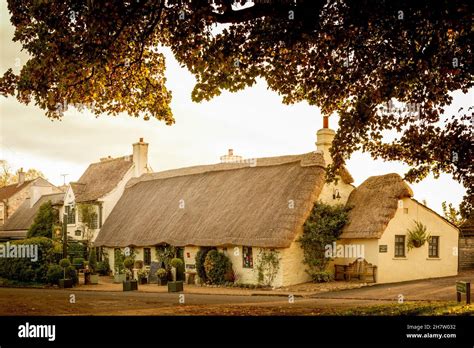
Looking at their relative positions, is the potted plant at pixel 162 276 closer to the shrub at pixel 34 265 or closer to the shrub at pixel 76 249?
the shrub at pixel 34 265

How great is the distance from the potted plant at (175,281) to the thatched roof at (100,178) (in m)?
11.4

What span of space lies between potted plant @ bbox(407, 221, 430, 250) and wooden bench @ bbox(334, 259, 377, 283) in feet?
9.43

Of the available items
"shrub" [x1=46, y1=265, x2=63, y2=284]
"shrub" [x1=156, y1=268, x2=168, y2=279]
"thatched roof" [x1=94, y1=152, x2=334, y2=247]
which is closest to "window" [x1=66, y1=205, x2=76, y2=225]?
"thatched roof" [x1=94, y1=152, x2=334, y2=247]

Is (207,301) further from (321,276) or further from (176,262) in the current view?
(176,262)

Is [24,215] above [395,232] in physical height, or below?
above

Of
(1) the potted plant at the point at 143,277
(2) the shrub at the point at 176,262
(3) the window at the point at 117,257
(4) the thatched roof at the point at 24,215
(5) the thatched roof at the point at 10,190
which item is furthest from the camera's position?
(5) the thatched roof at the point at 10,190

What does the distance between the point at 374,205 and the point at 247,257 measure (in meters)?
7.10

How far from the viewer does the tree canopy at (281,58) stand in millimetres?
11641

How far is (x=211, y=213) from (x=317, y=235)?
6778 mm

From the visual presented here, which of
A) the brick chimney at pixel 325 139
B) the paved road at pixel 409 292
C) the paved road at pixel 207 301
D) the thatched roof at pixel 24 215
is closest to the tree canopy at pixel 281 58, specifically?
the paved road at pixel 207 301

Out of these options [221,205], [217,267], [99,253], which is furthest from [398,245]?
[99,253]

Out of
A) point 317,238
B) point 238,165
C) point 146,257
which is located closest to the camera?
point 317,238

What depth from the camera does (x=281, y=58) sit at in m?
13.9
